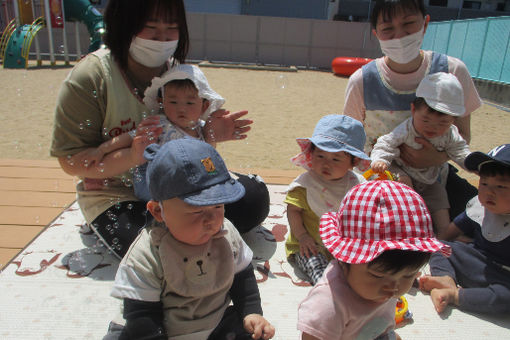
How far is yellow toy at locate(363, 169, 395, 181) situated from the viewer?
224cm

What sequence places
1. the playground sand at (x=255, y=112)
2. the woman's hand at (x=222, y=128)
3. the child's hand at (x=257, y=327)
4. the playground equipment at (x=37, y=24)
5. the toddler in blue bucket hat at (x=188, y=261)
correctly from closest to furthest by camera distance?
the toddler in blue bucket hat at (x=188, y=261)
the child's hand at (x=257, y=327)
the woman's hand at (x=222, y=128)
the playground sand at (x=255, y=112)
the playground equipment at (x=37, y=24)

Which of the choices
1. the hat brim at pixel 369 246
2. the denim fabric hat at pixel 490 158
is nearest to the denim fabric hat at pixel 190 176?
the hat brim at pixel 369 246

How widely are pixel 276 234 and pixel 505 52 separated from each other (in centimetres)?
1031

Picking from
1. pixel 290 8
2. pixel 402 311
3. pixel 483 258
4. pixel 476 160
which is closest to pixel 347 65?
pixel 290 8

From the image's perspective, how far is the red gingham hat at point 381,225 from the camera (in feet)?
3.67

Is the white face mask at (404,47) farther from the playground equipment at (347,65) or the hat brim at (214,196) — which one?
the playground equipment at (347,65)

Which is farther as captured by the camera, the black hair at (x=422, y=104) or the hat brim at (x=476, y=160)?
the black hair at (x=422, y=104)

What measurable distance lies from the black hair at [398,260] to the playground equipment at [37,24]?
12222mm

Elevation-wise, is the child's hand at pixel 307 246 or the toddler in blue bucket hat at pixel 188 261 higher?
the toddler in blue bucket hat at pixel 188 261

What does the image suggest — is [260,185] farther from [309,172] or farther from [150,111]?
[150,111]

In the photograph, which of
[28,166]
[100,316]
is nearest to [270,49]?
[28,166]

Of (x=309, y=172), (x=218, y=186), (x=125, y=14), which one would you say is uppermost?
(x=125, y=14)

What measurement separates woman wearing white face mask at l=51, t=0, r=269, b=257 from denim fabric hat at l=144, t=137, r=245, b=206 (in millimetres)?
614

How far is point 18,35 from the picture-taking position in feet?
39.2
